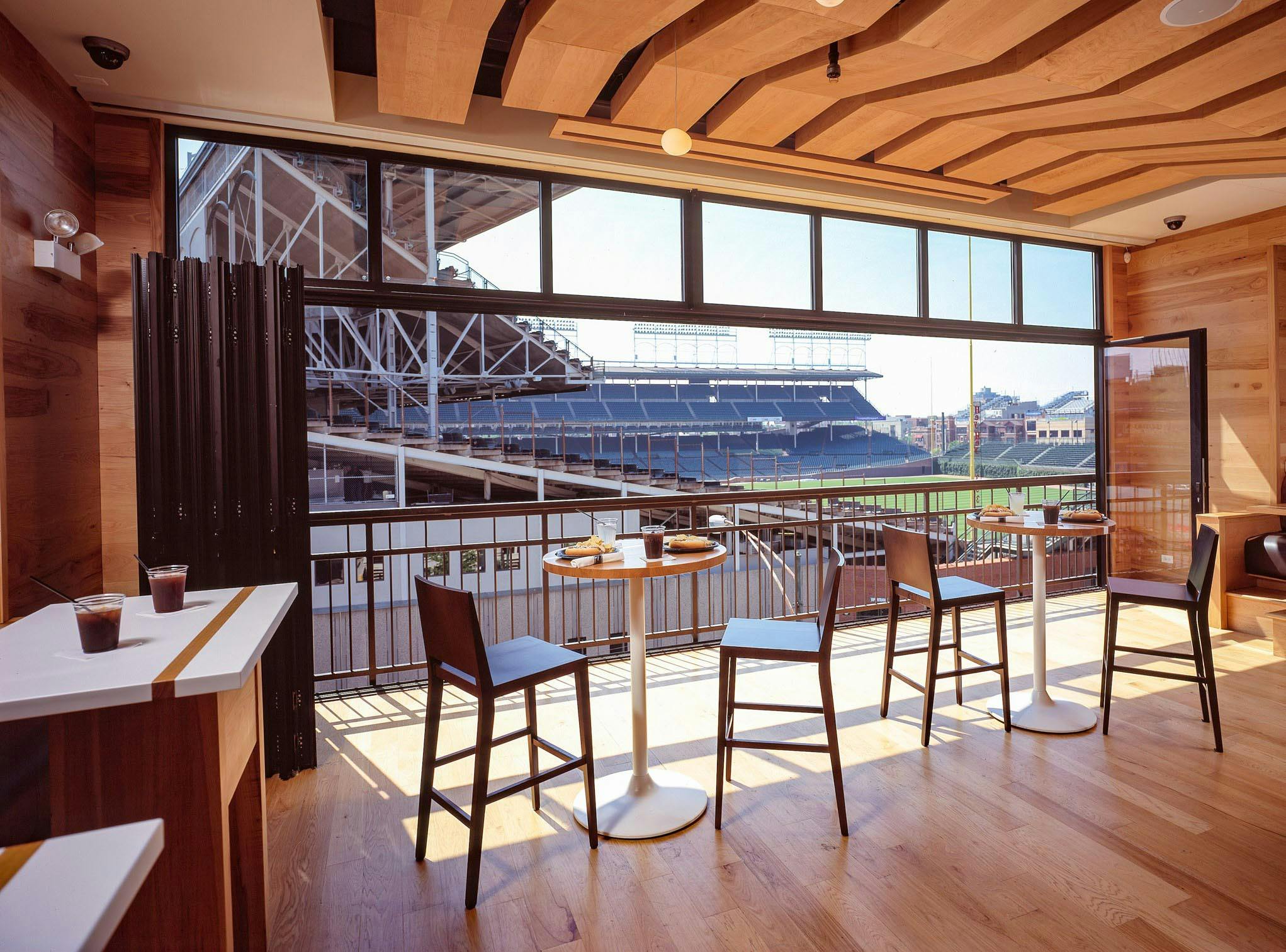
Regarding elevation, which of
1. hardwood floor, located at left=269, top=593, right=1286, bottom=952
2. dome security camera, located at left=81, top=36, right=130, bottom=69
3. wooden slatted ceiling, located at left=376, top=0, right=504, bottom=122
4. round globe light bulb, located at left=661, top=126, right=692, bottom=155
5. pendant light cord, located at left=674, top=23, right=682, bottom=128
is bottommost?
hardwood floor, located at left=269, top=593, right=1286, bottom=952

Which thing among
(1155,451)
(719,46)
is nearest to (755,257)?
(719,46)

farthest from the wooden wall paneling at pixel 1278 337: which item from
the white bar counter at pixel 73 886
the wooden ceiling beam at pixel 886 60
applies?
the white bar counter at pixel 73 886

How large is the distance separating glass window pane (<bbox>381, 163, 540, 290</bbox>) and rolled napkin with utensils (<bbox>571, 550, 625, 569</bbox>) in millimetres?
1917

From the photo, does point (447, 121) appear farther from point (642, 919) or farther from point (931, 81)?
point (642, 919)

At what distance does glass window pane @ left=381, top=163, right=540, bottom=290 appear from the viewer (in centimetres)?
362

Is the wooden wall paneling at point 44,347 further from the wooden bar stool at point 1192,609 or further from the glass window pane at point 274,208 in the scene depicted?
the wooden bar stool at point 1192,609

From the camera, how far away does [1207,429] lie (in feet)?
17.0

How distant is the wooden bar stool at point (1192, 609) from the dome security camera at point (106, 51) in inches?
177

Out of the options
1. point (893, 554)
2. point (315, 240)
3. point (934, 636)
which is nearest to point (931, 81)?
point (893, 554)

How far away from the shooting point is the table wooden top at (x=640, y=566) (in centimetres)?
231

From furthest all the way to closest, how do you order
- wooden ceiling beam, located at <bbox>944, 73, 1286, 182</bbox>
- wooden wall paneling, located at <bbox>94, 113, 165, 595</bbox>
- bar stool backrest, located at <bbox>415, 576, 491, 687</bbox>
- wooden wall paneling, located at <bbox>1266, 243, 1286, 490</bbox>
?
wooden wall paneling, located at <bbox>1266, 243, 1286, 490</bbox> → wooden ceiling beam, located at <bbox>944, 73, 1286, 182</bbox> → wooden wall paneling, located at <bbox>94, 113, 165, 595</bbox> → bar stool backrest, located at <bbox>415, 576, 491, 687</bbox>

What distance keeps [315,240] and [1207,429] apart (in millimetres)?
6125

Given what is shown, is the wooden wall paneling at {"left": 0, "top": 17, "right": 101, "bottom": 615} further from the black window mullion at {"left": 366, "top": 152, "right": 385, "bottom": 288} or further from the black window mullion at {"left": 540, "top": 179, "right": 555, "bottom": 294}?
the black window mullion at {"left": 540, "top": 179, "right": 555, "bottom": 294}

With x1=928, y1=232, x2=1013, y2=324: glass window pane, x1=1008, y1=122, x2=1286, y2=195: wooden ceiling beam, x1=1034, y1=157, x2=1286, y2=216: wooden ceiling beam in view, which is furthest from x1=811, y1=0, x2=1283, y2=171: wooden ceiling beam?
x1=928, y1=232, x2=1013, y2=324: glass window pane
